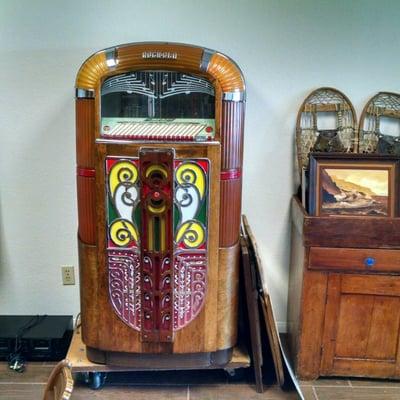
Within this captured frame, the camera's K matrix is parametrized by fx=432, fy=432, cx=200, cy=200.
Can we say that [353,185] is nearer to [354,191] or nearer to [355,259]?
[354,191]

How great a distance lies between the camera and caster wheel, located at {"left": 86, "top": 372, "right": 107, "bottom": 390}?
203 centimetres

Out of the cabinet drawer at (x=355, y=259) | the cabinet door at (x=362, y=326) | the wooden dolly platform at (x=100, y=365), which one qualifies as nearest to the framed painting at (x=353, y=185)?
the cabinet drawer at (x=355, y=259)

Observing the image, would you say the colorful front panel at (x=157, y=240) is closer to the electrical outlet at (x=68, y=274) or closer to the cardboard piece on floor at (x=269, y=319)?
the cardboard piece on floor at (x=269, y=319)

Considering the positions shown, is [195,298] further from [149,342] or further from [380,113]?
[380,113]

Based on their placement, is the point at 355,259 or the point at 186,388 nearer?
the point at 355,259

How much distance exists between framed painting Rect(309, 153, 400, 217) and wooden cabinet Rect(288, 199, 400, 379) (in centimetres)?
8

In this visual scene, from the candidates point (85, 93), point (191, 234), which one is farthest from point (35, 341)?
point (85, 93)

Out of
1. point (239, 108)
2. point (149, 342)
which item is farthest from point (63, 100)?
point (149, 342)

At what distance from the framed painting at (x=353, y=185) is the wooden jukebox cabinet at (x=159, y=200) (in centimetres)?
40

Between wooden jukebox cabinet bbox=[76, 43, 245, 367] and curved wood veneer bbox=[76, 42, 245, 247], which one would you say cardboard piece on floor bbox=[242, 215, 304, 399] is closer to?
wooden jukebox cabinet bbox=[76, 43, 245, 367]

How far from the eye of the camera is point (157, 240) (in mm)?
1803

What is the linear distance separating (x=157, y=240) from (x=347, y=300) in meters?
0.93

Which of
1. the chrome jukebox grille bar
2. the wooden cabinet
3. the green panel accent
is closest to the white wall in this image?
the wooden cabinet

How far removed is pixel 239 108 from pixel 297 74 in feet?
1.90
